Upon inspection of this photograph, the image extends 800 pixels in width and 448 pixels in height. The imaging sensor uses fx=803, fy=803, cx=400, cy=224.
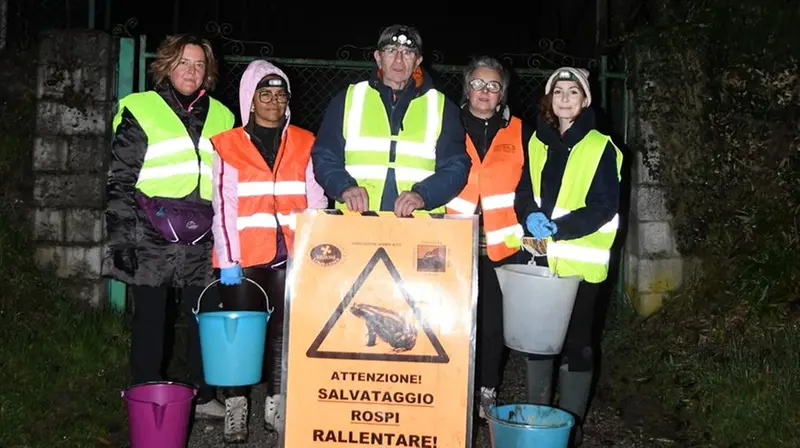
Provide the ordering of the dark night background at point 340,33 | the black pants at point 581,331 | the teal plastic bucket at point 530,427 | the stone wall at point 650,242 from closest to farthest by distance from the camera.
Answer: the teal plastic bucket at point 530,427 → the black pants at point 581,331 → the stone wall at point 650,242 → the dark night background at point 340,33

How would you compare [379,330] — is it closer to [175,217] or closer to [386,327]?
[386,327]

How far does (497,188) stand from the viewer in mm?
4082

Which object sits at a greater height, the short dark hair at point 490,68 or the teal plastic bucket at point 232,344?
the short dark hair at point 490,68

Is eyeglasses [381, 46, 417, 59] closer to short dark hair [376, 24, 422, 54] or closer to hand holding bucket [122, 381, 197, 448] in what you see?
short dark hair [376, 24, 422, 54]

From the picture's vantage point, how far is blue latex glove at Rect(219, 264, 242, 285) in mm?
3846

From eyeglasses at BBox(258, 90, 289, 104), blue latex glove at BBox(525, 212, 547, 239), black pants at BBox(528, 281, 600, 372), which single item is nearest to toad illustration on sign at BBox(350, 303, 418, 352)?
blue latex glove at BBox(525, 212, 547, 239)

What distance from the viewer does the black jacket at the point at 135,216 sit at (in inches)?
153

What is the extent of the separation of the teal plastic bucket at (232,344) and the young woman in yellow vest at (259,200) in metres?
0.26

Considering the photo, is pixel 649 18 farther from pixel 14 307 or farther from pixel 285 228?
pixel 14 307

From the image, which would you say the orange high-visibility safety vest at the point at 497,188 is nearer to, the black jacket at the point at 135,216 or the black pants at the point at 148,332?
the black jacket at the point at 135,216

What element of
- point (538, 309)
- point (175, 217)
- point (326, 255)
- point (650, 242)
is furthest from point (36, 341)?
point (650, 242)

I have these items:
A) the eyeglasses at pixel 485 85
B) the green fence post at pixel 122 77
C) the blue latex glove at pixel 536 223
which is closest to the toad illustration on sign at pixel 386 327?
the blue latex glove at pixel 536 223

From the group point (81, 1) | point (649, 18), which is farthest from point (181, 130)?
point (649, 18)

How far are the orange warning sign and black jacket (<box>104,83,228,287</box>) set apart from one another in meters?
0.90
